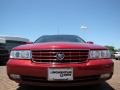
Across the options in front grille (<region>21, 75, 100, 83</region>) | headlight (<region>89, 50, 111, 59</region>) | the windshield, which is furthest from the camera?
the windshield

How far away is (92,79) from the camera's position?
4758mm

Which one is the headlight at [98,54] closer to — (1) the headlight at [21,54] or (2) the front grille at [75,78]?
(2) the front grille at [75,78]

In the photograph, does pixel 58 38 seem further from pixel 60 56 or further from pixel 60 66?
pixel 60 66

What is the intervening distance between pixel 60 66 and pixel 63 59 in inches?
6.6

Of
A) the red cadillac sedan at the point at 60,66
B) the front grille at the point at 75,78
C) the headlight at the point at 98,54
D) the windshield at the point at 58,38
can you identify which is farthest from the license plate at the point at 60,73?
the windshield at the point at 58,38

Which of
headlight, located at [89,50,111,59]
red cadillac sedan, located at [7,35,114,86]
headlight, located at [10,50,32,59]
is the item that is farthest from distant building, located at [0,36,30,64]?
headlight, located at [89,50,111,59]

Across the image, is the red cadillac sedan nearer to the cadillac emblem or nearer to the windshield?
the cadillac emblem

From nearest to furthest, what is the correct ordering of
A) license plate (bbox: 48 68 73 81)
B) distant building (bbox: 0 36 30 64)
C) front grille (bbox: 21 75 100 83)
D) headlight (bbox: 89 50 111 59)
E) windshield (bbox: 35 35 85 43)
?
license plate (bbox: 48 68 73 81) → front grille (bbox: 21 75 100 83) → headlight (bbox: 89 50 111 59) → windshield (bbox: 35 35 85 43) → distant building (bbox: 0 36 30 64)

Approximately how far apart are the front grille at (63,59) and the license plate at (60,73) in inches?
7.4

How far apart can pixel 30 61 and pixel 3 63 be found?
9.47 metres

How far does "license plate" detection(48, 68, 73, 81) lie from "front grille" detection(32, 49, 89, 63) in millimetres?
189

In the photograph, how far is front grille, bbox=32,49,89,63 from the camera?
467 cm

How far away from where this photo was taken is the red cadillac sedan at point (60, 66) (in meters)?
4.56

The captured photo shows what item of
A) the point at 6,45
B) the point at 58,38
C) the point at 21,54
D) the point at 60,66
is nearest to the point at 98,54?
the point at 60,66
